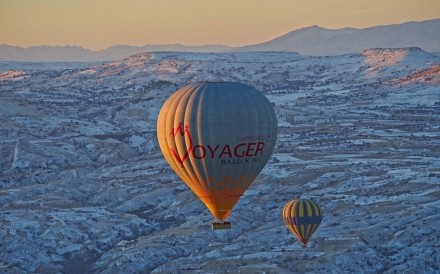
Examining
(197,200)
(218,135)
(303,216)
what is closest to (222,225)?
(218,135)

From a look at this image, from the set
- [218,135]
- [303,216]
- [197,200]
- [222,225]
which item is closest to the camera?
[222,225]

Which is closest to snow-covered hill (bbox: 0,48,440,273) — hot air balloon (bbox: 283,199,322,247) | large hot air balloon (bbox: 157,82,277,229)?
hot air balloon (bbox: 283,199,322,247)

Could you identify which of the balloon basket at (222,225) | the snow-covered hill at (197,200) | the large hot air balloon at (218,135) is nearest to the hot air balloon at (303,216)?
the snow-covered hill at (197,200)

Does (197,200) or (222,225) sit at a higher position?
(222,225)

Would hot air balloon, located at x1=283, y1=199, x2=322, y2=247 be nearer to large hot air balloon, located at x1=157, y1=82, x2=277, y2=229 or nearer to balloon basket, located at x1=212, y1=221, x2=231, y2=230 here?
large hot air balloon, located at x1=157, y1=82, x2=277, y2=229

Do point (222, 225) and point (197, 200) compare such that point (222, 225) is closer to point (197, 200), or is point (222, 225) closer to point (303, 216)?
point (303, 216)
